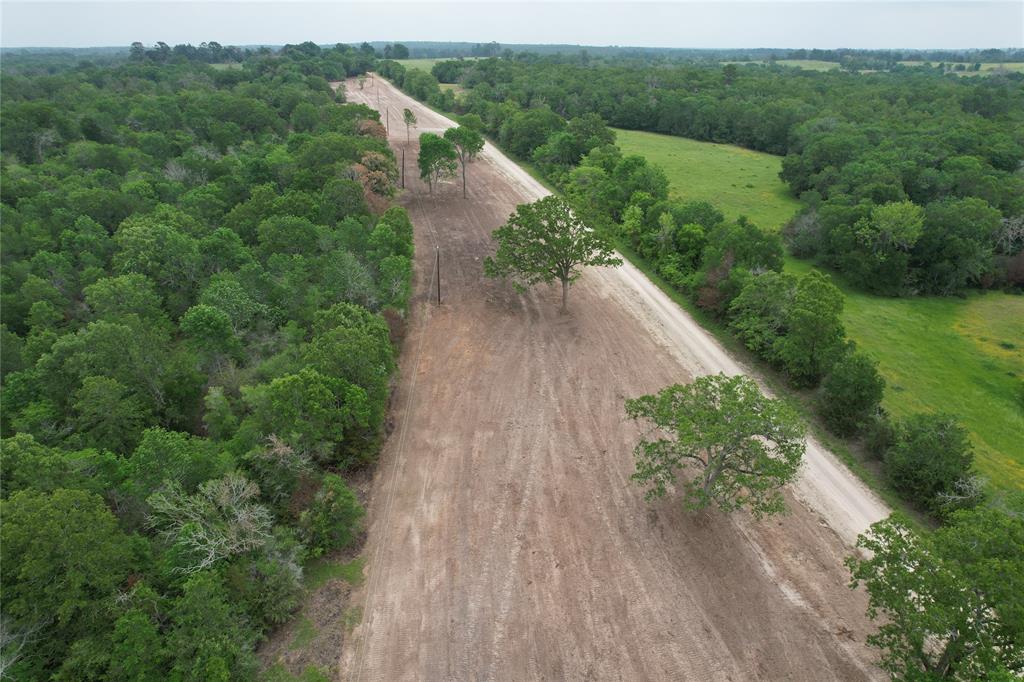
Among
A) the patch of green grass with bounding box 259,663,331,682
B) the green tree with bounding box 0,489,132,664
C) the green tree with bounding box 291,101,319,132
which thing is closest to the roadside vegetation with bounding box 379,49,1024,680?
the patch of green grass with bounding box 259,663,331,682

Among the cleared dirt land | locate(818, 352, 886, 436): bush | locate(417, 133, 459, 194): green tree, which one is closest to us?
the cleared dirt land

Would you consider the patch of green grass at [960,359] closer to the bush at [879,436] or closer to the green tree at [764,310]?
the bush at [879,436]

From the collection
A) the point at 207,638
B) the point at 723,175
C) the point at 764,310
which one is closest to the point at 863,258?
the point at 764,310

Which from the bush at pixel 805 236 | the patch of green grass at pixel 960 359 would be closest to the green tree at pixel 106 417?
the patch of green grass at pixel 960 359

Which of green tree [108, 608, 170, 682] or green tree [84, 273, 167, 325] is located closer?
green tree [108, 608, 170, 682]

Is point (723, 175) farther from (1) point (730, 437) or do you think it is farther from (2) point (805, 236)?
(1) point (730, 437)

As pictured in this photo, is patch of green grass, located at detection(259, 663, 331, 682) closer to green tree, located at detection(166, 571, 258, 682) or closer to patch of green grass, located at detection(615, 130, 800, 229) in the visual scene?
green tree, located at detection(166, 571, 258, 682)
